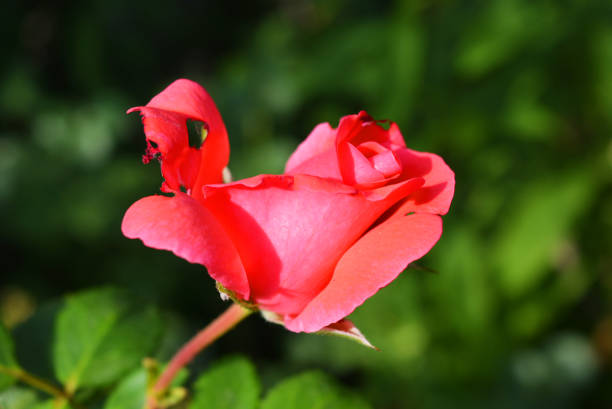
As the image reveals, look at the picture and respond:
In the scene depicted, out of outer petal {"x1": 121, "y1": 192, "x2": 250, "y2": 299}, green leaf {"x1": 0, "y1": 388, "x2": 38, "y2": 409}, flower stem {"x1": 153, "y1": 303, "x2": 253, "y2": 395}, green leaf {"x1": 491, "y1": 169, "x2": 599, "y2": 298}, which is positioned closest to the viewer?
outer petal {"x1": 121, "y1": 192, "x2": 250, "y2": 299}

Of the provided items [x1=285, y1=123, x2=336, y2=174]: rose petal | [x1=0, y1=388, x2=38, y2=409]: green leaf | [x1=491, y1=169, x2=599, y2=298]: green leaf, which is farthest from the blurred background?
[x1=285, y1=123, x2=336, y2=174]: rose petal

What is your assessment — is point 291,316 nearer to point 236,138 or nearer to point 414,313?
point 414,313

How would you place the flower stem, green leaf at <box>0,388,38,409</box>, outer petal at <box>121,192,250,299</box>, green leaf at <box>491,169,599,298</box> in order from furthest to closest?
1. green leaf at <box>491,169,599,298</box>
2. green leaf at <box>0,388,38,409</box>
3. the flower stem
4. outer petal at <box>121,192,250,299</box>

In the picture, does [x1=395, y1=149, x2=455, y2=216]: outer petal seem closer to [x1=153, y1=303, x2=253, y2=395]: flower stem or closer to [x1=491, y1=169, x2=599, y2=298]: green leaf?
[x1=153, y1=303, x2=253, y2=395]: flower stem

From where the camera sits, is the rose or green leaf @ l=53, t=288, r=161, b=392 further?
green leaf @ l=53, t=288, r=161, b=392

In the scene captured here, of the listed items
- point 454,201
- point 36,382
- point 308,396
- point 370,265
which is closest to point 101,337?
point 36,382

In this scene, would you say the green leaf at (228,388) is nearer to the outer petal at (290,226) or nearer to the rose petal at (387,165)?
the outer petal at (290,226)

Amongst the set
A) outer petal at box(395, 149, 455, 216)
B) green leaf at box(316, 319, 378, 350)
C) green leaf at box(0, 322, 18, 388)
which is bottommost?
green leaf at box(0, 322, 18, 388)
